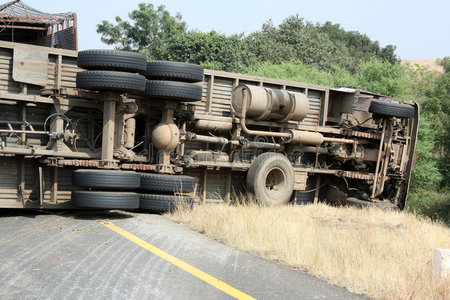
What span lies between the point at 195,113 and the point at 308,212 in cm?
335

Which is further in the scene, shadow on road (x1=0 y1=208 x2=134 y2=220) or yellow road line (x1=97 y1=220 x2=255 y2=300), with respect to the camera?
shadow on road (x1=0 y1=208 x2=134 y2=220)

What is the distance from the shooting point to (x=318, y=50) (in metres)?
43.0

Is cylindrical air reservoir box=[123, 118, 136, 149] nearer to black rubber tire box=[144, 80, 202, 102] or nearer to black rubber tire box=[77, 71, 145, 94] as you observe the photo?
black rubber tire box=[144, 80, 202, 102]

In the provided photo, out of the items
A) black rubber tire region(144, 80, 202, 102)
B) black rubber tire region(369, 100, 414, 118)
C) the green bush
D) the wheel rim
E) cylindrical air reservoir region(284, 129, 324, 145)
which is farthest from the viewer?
the green bush

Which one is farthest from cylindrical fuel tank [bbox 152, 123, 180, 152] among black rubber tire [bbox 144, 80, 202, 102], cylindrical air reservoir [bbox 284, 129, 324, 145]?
cylindrical air reservoir [bbox 284, 129, 324, 145]

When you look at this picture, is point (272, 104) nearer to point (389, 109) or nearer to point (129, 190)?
point (389, 109)

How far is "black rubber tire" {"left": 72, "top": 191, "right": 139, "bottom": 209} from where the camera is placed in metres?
9.76

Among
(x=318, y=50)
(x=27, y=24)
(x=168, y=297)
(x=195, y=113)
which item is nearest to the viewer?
(x=168, y=297)

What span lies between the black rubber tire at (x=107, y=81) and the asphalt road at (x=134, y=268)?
271 centimetres

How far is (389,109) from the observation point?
14.3 metres

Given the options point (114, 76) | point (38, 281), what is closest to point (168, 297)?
point (38, 281)

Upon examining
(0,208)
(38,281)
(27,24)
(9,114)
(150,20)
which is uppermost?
(150,20)

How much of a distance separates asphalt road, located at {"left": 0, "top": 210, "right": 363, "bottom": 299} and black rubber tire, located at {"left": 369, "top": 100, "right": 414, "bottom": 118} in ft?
24.7

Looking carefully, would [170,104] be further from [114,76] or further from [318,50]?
[318,50]
